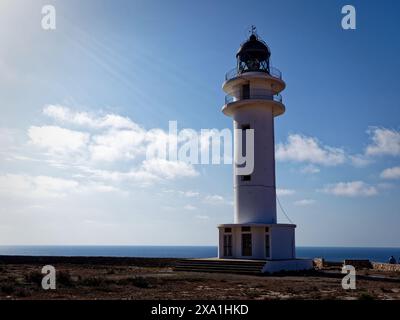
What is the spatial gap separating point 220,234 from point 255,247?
238 centimetres

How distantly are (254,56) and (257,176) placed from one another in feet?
24.9

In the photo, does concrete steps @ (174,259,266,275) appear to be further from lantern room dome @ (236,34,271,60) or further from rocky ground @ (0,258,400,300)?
lantern room dome @ (236,34,271,60)

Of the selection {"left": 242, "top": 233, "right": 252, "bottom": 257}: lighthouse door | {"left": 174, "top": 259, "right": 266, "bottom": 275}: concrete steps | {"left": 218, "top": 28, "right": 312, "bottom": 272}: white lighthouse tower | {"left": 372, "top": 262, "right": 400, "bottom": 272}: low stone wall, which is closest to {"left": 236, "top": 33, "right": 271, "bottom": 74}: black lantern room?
{"left": 218, "top": 28, "right": 312, "bottom": 272}: white lighthouse tower

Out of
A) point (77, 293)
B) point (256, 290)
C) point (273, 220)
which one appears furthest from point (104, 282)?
point (273, 220)

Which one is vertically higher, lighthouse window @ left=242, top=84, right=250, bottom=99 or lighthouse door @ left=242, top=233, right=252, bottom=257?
lighthouse window @ left=242, top=84, right=250, bottom=99

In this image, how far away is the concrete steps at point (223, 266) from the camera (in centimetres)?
2245

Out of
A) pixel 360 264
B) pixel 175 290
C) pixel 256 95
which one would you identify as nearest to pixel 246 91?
pixel 256 95

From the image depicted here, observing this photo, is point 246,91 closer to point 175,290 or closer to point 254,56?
point 254,56

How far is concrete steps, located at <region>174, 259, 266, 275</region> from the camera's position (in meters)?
22.5

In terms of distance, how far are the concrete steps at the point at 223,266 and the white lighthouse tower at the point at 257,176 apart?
2.15 m

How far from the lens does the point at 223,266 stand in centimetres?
2328

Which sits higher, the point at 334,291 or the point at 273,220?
the point at 273,220
